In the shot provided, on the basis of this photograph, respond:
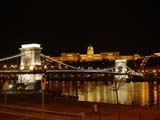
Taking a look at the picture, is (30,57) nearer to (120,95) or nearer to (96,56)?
(120,95)

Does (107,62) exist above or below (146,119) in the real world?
above

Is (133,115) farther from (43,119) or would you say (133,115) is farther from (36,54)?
(36,54)

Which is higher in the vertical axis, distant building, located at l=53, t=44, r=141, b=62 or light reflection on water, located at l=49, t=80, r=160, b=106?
distant building, located at l=53, t=44, r=141, b=62

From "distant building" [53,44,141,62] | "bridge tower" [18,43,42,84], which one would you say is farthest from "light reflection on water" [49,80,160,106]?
"distant building" [53,44,141,62]

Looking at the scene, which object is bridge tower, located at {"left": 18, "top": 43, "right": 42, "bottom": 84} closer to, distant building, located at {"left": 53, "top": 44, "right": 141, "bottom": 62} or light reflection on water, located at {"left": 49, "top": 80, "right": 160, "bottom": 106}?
light reflection on water, located at {"left": 49, "top": 80, "right": 160, "bottom": 106}

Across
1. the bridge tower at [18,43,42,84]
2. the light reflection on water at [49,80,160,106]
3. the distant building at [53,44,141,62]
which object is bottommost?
the light reflection on water at [49,80,160,106]

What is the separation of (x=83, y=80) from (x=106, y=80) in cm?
528

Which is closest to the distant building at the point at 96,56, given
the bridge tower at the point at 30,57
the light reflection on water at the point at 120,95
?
the bridge tower at the point at 30,57

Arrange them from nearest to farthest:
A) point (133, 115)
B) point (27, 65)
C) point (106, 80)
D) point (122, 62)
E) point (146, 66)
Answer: point (133, 115), point (27, 65), point (106, 80), point (122, 62), point (146, 66)

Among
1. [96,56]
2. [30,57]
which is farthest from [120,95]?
[96,56]

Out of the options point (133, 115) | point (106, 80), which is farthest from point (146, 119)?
point (106, 80)

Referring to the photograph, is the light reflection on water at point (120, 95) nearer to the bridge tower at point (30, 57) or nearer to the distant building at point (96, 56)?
the bridge tower at point (30, 57)

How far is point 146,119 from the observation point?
15508 millimetres

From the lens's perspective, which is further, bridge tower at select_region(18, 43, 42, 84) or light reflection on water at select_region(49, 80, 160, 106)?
bridge tower at select_region(18, 43, 42, 84)
